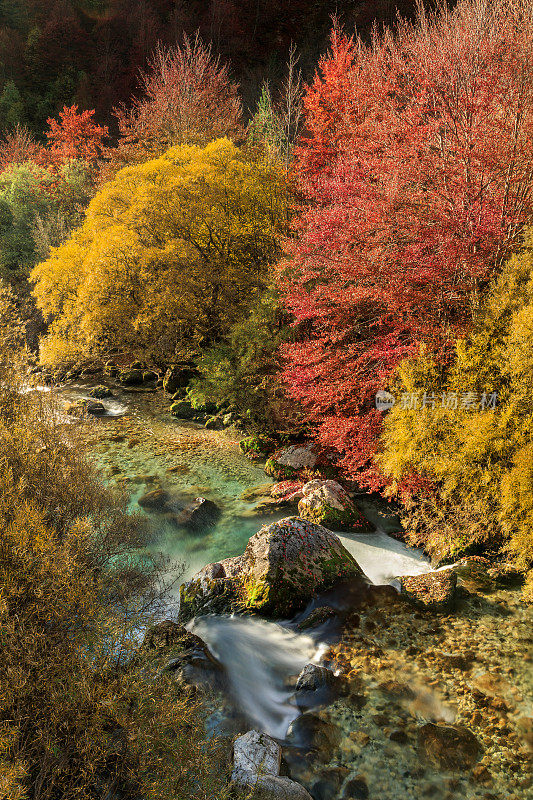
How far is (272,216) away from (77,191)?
20.4 meters

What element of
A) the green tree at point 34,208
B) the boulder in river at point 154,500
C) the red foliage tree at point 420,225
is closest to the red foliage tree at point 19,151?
the green tree at point 34,208

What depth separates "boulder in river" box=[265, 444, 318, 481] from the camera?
44.0 ft

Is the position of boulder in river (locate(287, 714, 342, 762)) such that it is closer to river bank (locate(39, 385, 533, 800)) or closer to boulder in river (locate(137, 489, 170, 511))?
river bank (locate(39, 385, 533, 800))

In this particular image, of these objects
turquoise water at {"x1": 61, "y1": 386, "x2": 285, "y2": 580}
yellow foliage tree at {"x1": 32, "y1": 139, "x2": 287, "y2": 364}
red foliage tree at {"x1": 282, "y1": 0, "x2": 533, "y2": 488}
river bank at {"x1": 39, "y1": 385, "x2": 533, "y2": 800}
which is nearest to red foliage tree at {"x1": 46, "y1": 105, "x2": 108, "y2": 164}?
yellow foliage tree at {"x1": 32, "y1": 139, "x2": 287, "y2": 364}

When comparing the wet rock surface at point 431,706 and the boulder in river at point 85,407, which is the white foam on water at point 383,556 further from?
the boulder in river at point 85,407

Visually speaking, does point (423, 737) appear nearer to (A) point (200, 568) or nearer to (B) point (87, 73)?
(A) point (200, 568)

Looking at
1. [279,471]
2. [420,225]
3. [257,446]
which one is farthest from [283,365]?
[420,225]

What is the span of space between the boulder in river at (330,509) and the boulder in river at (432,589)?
2.12 meters

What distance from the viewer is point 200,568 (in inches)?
393

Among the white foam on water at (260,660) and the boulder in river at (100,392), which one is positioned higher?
the boulder in river at (100,392)

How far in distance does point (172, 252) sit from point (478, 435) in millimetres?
11432

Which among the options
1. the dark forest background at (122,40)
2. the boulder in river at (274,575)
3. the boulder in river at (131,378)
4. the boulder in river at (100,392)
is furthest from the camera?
the dark forest background at (122,40)

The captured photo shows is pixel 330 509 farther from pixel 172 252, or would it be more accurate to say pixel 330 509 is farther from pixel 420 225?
pixel 172 252

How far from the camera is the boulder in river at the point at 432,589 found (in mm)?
8359
